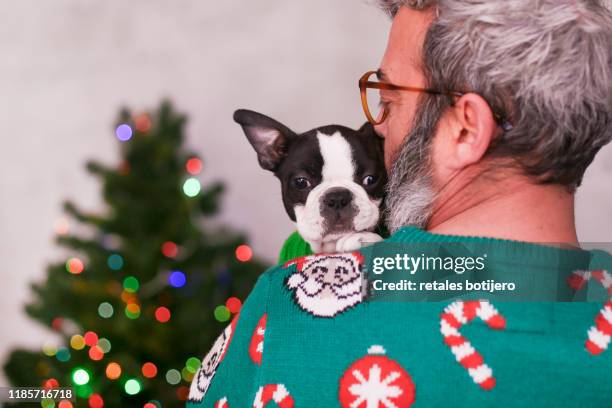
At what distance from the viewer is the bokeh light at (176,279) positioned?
260cm

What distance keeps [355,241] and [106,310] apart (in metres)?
1.41

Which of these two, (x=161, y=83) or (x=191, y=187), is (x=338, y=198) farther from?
(x=161, y=83)

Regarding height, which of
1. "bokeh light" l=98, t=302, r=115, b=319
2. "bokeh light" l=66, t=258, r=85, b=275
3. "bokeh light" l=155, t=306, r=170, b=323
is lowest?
"bokeh light" l=155, t=306, r=170, b=323

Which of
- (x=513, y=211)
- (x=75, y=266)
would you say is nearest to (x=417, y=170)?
(x=513, y=211)

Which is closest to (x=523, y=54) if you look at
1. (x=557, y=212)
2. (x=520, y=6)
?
(x=520, y=6)

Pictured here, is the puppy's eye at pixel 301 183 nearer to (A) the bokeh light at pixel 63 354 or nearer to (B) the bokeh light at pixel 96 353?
(B) the bokeh light at pixel 96 353

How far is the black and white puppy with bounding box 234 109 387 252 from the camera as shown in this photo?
4.77 ft

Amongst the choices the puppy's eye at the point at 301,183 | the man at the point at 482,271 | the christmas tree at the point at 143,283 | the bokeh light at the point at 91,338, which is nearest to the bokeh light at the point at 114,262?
the christmas tree at the point at 143,283

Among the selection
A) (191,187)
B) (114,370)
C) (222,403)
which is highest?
(222,403)

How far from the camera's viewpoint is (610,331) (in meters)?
0.94

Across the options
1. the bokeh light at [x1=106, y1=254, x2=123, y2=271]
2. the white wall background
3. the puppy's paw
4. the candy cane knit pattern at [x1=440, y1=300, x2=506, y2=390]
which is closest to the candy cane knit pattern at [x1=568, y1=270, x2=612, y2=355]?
the candy cane knit pattern at [x1=440, y1=300, x2=506, y2=390]

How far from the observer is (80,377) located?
2557mm

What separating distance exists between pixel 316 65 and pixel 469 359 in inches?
104

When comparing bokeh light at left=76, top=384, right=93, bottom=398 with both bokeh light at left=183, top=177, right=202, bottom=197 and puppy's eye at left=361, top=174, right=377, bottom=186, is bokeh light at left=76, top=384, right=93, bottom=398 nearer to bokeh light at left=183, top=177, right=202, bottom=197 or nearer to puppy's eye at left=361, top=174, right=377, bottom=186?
bokeh light at left=183, top=177, right=202, bottom=197
